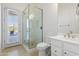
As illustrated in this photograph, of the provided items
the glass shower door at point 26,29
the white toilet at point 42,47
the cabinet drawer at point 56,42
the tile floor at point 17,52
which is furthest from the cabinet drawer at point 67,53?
the glass shower door at point 26,29

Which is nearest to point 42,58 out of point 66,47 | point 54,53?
point 54,53

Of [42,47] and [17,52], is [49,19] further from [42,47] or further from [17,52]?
[17,52]

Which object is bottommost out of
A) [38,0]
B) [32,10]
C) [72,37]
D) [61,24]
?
[72,37]

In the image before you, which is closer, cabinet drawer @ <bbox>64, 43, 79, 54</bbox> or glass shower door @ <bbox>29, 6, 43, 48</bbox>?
cabinet drawer @ <bbox>64, 43, 79, 54</bbox>

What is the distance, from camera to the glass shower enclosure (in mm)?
1392

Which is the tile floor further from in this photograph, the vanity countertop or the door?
the vanity countertop

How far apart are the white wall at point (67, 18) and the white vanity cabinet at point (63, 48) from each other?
0.44 ft

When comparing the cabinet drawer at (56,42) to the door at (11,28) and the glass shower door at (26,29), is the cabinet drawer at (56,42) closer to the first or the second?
the glass shower door at (26,29)

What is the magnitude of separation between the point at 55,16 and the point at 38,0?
260 millimetres

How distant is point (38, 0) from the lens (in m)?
1.36

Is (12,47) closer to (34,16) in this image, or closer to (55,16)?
(34,16)

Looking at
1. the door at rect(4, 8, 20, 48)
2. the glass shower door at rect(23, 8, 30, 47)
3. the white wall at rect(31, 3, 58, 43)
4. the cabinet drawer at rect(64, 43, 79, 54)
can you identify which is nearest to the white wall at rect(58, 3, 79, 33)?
the white wall at rect(31, 3, 58, 43)

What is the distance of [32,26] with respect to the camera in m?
1.42

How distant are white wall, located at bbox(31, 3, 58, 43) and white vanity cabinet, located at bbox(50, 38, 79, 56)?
3.6 inches
